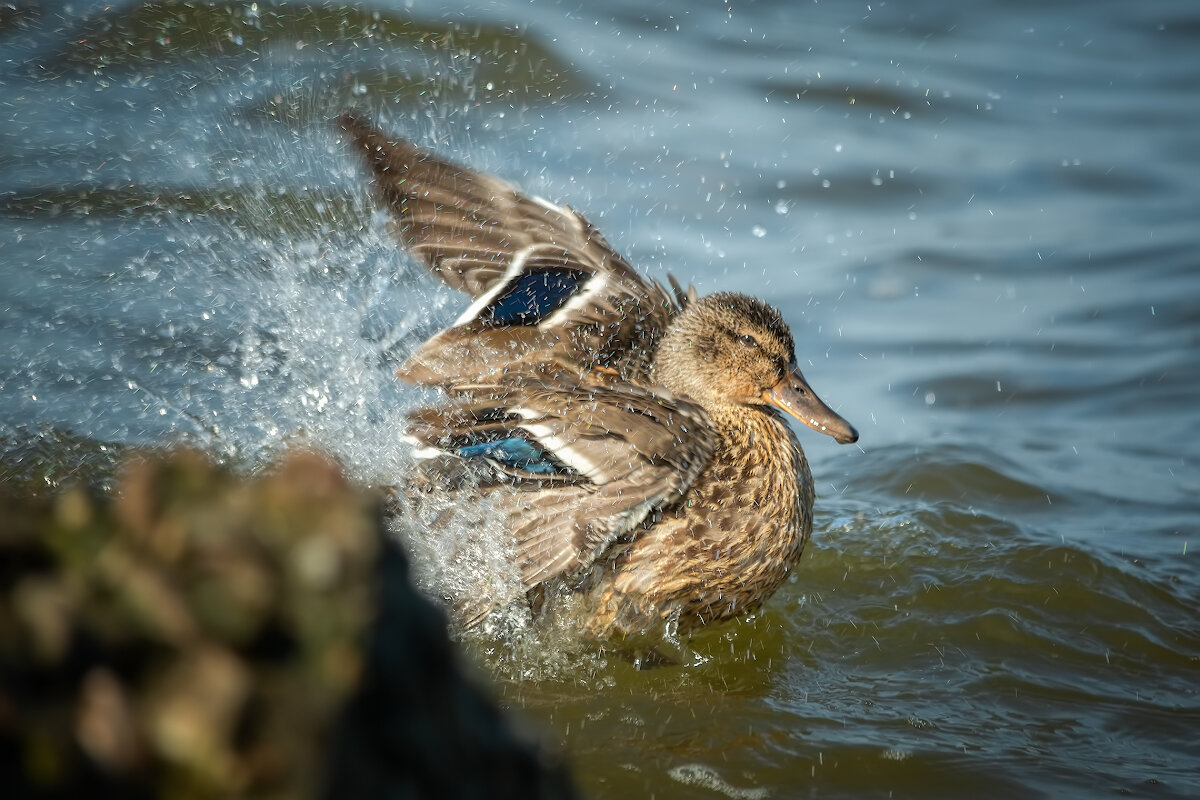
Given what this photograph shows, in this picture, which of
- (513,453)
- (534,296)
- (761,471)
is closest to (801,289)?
A: (534,296)

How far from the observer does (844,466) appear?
568cm

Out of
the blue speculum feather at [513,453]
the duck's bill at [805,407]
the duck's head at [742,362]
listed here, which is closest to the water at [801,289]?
the blue speculum feather at [513,453]

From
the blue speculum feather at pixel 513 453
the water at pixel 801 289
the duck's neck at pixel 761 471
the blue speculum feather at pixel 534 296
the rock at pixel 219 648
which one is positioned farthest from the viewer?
the blue speculum feather at pixel 534 296

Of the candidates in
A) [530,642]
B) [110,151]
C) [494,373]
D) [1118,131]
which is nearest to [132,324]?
[110,151]

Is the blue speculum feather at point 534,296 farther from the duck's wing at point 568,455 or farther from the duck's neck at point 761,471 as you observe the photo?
the duck's neck at point 761,471

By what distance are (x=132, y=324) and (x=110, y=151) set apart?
1784mm

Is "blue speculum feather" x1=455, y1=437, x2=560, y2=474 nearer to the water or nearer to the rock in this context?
the water

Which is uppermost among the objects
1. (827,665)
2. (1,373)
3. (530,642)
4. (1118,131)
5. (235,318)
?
(1118,131)

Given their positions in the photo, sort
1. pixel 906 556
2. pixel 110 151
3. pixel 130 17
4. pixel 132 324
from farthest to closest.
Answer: pixel 130 17
pixel 110 151
pixel 132 324
pixel 906 556

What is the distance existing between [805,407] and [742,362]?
0.30 m

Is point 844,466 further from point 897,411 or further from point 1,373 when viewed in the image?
point 1,373

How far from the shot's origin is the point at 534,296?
4465mm

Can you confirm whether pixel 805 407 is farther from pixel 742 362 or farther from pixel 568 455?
pixel 568 455

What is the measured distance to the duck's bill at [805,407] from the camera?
14.1ft
